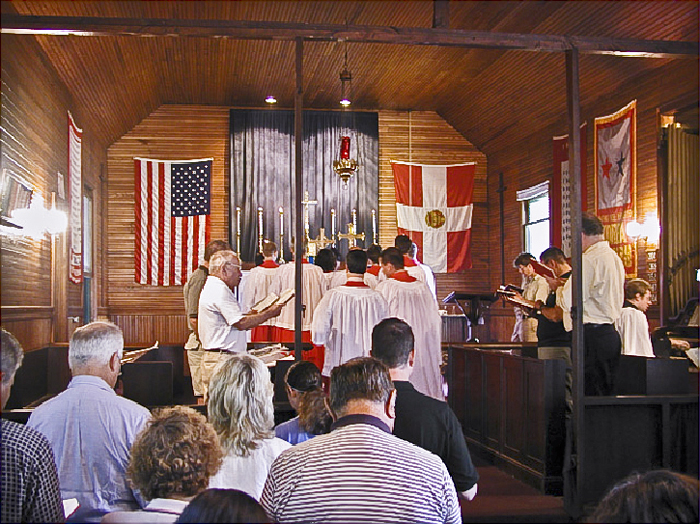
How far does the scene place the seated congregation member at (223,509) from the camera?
156cm

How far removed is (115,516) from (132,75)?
958 cm

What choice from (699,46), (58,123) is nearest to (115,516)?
(699,46)

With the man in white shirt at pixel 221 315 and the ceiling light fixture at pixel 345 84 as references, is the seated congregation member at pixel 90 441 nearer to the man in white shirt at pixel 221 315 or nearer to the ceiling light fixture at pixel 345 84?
the man in white shirt at pixel 221 315

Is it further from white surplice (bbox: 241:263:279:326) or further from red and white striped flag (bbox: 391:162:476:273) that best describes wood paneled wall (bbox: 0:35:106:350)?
red and white striped flag (bbox: 391:162:476:273)

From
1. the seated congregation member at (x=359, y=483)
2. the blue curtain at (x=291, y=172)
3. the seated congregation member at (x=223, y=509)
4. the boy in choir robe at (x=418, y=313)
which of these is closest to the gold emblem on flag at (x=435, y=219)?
the blue curtain at (x=291, y=172)

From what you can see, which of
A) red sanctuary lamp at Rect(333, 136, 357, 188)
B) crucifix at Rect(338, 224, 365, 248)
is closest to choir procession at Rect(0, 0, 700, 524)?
crucifix at Rect(338, 224, 365, 248)

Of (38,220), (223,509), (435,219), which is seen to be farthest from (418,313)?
(435,219)

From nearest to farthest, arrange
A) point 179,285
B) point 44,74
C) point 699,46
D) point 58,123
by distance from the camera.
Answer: point 699,46, point 44,74, point 58,123, point 179,285

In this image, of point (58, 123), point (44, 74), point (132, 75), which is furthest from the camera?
point (132, 75)

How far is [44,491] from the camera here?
2.42 metres

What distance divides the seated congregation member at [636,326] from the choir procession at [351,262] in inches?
2.2

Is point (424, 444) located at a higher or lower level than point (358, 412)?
lower

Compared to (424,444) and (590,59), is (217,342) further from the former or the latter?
(590,59)

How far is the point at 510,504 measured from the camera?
217 inches
